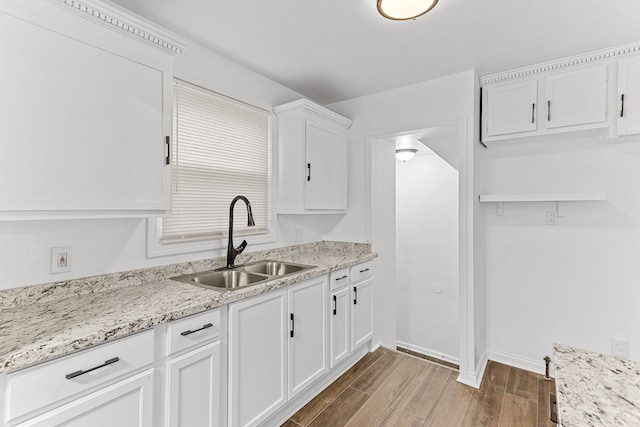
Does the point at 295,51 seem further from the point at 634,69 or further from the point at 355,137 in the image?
the point at 634,69

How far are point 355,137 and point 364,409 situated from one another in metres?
2.37

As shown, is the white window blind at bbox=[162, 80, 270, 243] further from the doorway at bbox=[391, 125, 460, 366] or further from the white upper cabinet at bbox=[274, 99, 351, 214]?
the doorway at bbox=[391, 125, 460, 366]

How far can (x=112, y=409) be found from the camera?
44.8 inches

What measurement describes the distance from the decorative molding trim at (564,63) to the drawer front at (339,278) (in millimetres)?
2016

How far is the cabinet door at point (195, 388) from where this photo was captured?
4.41 feet

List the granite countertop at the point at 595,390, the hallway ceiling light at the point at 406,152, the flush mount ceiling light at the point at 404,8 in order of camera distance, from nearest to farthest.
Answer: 1. the granite countertop at the point at 595,390
2. the flush mount ceiling light at the point at 404,8
3. the hallway ceiling light at the point at 406,152

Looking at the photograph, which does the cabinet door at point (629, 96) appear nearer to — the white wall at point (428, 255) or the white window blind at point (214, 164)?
the white wall at point (428, 255)

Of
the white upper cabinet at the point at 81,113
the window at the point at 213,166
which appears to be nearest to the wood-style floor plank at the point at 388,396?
the window at the point at 213,166

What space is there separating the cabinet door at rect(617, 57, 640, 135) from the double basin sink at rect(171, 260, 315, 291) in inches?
94.9

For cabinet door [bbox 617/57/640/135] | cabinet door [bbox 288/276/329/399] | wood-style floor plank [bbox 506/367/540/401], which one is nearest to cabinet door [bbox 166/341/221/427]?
cabinet door [bbox 288/276/329/399]

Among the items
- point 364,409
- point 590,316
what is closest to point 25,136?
point 364,409

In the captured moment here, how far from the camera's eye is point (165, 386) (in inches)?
52.0

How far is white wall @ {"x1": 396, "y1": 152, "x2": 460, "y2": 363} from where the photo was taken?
13.3 feet

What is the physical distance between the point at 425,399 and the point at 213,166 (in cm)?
232
